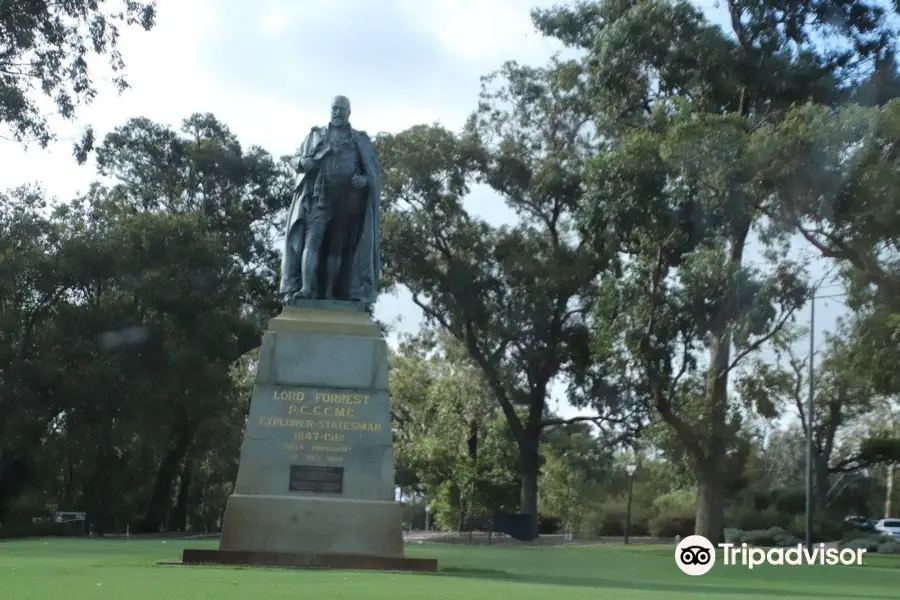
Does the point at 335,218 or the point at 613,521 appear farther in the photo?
the point at 613,521

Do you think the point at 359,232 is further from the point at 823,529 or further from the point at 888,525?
the point at 888,525

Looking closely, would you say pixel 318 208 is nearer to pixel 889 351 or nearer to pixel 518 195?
pixel 889 351

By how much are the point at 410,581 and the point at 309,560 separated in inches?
104

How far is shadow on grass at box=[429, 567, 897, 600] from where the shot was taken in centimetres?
1080

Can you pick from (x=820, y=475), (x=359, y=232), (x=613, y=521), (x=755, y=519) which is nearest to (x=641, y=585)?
(x=359, y=232)

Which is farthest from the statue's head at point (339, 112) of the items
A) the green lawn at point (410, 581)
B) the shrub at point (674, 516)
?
the shrub at point (674, 516)

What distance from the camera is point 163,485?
39.6m

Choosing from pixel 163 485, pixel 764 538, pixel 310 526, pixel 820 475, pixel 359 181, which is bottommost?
pixel 310 526

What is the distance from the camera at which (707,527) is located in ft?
92.7

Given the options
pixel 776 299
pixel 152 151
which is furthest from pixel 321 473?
pixel 152 151

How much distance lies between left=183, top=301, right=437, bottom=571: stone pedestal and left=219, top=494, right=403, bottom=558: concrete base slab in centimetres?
1

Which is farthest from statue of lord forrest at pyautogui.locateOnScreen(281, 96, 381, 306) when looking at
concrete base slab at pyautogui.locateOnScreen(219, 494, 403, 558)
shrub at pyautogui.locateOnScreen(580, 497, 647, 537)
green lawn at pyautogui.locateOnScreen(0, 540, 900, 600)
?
shrub at pyautogui.locateOnScreen(580, 497, 647, 537)

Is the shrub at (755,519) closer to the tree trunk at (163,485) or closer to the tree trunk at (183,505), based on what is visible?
the tree trunk at (163,485)

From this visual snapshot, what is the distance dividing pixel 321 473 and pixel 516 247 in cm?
2386
